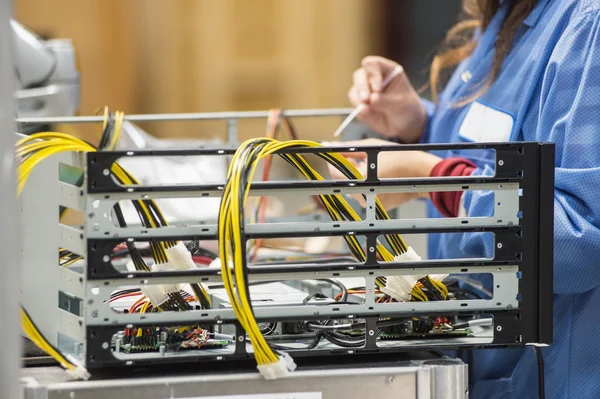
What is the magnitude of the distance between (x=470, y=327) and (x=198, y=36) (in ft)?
13.2

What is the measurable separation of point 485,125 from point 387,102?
31 cm

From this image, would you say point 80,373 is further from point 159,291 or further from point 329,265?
point 329,265

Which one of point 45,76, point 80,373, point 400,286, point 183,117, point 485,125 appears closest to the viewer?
point 80,373

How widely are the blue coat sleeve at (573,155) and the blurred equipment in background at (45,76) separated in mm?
1145

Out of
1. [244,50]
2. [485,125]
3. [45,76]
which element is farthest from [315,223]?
[244,50]

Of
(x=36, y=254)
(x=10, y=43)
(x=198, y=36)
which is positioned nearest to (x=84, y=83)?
(x=198, y=36)

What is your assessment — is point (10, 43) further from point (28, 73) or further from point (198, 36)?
point (198, 36)

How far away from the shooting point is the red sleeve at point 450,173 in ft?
3.75

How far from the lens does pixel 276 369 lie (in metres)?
0.84

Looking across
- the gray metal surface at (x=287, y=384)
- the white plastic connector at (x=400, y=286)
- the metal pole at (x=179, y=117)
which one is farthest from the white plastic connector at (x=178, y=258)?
the metal pole at (x=179, y=117)

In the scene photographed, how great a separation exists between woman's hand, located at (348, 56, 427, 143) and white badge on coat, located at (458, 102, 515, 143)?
22 centimetres

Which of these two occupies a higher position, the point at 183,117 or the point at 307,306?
the point at 183,117

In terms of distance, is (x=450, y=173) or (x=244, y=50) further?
(x=244, y=50)

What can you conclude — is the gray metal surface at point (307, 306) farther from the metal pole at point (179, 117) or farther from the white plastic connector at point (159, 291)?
the metal pole at point (179, 117)
